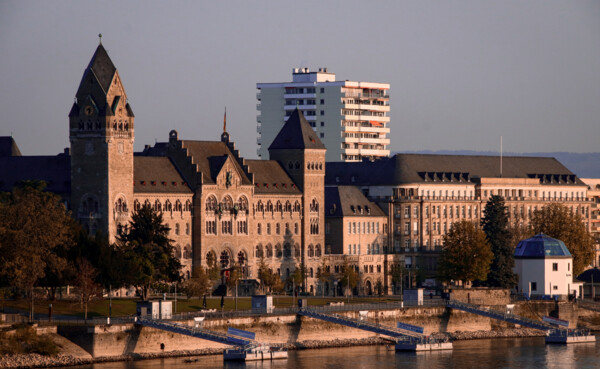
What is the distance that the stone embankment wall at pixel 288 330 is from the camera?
140625 millimetres

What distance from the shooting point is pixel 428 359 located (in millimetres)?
149875

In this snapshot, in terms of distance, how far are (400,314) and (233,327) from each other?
76.0 feet

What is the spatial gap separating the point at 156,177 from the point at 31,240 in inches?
1805

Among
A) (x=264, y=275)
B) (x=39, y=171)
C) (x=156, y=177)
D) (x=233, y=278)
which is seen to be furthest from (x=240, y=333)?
(x=39, y=171)

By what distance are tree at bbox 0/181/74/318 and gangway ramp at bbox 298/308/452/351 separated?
23148 millimetres

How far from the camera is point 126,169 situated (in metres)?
184

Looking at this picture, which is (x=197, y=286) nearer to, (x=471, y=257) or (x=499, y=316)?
(x=499, y=316)

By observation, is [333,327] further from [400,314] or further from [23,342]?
[23,342]

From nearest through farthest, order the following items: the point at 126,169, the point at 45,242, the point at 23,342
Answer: the point at 23,342 → the point at 45,242 → the point at 126,169

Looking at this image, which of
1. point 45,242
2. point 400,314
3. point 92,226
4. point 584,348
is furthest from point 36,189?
point 584,348

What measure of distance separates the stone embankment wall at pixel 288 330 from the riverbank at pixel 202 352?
158mm

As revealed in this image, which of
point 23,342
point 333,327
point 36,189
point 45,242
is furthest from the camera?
point 36,189

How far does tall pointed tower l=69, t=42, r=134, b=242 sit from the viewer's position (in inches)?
7126

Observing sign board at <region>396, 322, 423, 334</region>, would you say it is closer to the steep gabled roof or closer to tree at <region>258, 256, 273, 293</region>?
tree at <region>258, 256, 273, 293</region>
